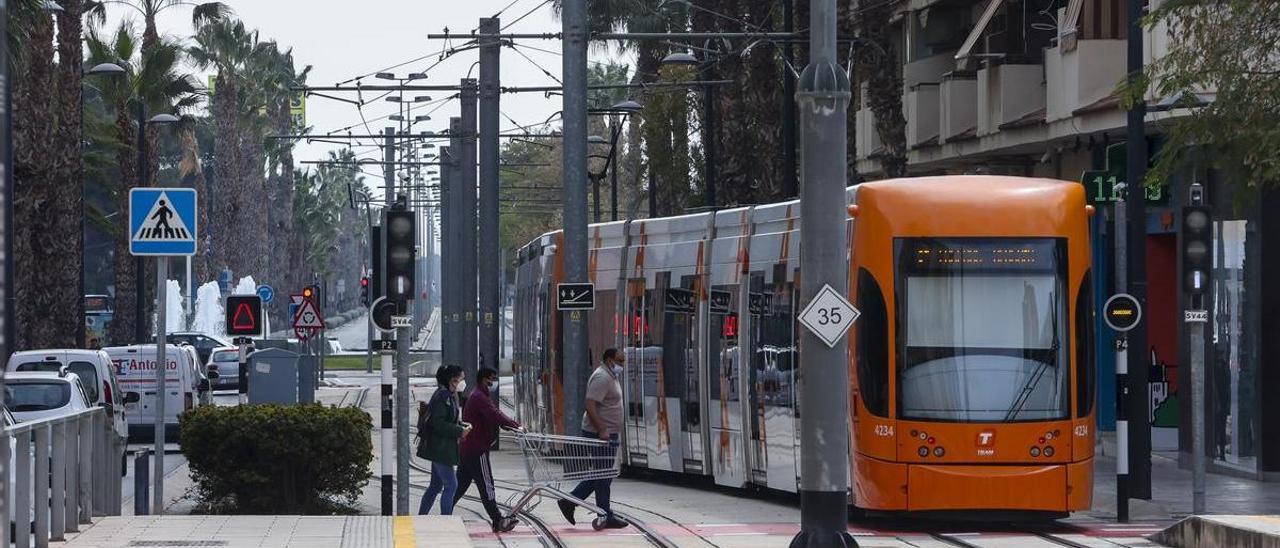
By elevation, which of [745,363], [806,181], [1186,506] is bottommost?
[1186,506]

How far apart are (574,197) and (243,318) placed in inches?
277

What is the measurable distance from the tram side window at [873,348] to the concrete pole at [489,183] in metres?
13.9

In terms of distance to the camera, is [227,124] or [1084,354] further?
[227,124]

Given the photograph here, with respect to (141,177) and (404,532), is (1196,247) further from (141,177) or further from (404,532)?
(141,177)

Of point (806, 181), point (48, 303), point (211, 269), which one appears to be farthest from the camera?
point (211, 269)

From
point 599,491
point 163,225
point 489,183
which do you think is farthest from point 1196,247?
point 489,183

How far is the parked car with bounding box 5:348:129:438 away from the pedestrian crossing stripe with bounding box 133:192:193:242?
12.6 meters

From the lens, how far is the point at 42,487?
42.5ft

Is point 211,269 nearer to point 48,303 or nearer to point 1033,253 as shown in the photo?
point 48,303

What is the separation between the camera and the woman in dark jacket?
17.9m

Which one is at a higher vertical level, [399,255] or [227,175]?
[227,175]

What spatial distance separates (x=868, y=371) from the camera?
1720cm

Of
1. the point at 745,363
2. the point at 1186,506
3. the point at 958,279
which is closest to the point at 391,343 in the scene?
the point at 745,363

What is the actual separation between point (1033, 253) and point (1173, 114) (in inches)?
294
